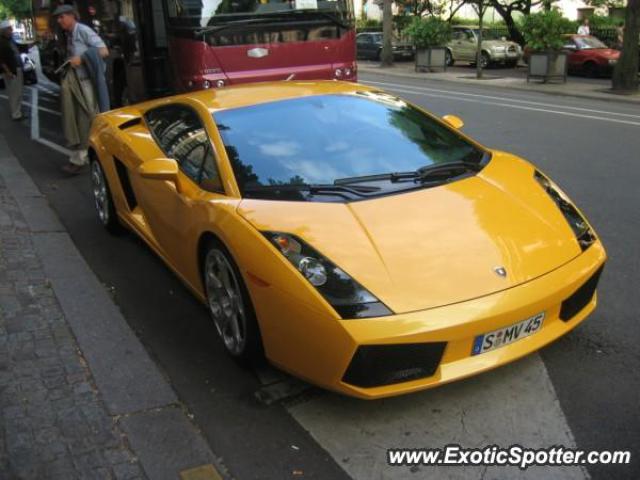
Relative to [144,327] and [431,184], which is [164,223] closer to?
[144,327]

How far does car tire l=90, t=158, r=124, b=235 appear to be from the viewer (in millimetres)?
5500

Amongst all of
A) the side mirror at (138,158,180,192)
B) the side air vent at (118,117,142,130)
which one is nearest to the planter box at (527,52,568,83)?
the side air vent at (118,117,142,130)

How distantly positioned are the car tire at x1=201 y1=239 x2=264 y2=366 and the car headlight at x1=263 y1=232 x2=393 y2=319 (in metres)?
0.33

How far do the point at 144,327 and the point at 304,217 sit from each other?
139 centimetres

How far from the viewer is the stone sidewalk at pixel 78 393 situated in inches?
107

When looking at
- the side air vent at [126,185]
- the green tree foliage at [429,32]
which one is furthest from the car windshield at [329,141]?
the green tree foliage at [429,32]

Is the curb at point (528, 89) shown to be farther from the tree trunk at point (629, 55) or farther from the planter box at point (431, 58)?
the planter box at point (431, 58)

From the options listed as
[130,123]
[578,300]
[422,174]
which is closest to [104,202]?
[130,123]

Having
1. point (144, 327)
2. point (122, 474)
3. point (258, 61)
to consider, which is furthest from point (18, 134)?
point (122, 474)

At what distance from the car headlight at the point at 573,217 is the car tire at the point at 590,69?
20.6 metres

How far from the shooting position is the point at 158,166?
382 cm

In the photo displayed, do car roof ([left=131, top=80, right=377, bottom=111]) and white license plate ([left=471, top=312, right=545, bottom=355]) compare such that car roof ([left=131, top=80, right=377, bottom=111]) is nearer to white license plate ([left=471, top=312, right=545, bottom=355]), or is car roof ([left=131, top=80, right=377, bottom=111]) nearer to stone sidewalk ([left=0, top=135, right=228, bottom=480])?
stone sidewalk ([left=0, top=135, right=228, bottom=480])

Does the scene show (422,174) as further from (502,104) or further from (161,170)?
(502,104)
